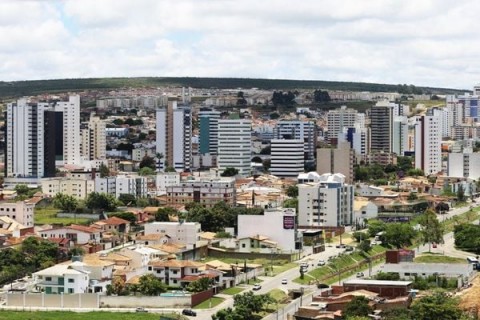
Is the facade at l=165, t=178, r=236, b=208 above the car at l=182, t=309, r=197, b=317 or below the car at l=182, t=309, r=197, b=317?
above

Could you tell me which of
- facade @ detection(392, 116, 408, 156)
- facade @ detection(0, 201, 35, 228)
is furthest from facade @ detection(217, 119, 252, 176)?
facade @ detection(0, 201, 35, 228)

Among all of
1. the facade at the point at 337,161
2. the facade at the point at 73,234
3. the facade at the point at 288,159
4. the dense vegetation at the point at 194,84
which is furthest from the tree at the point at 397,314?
the dense vegetation at the point at 194,84

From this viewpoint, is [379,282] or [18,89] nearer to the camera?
[379,282]

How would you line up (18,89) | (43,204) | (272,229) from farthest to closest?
1. (18,89)
2. (43,204)
3. (272,229)

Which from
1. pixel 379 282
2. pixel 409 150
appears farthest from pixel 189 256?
pixel 409 150

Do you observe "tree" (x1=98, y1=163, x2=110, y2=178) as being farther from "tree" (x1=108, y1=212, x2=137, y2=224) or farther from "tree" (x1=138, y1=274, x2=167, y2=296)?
"tree" (x1=138, y1=274, x2=167, y2=296)

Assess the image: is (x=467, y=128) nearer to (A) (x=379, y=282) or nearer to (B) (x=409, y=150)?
(B) (x=409, y=150)
